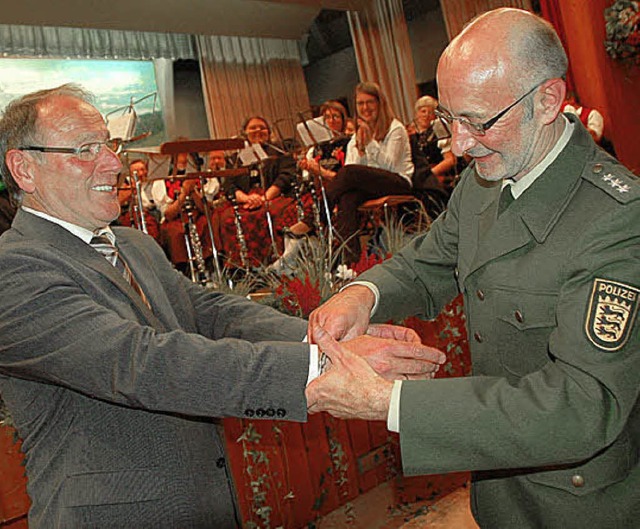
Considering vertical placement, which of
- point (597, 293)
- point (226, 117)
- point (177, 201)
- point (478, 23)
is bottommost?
point (597, 293)

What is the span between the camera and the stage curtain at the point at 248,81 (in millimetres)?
12070

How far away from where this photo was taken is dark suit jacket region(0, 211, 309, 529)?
4.83 feet

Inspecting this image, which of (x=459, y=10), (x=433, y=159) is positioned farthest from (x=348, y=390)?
(x=459, y=10)

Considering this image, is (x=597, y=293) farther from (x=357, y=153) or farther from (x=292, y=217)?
(x=292, y=217)

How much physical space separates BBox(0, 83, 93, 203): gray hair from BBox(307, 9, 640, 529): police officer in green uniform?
908 mm

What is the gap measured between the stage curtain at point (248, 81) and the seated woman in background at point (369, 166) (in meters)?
6.26

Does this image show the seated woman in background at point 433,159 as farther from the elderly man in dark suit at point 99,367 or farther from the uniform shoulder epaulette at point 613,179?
the uniform shoulder epaulette at point 613,179

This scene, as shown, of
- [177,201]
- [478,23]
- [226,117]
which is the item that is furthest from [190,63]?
[478,23]

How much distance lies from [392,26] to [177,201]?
5.13 meters

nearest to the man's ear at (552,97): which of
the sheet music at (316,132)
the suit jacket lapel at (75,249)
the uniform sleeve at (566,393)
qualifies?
the uniform sleeve at (566,393)

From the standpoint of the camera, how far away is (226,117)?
1217cm

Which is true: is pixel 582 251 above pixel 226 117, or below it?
below

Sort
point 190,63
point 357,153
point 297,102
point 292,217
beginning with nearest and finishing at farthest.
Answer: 1. point 357,153
2. point 292,217
3. point 190,63
4. point 297,102

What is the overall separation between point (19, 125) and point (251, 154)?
5.06 m
